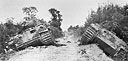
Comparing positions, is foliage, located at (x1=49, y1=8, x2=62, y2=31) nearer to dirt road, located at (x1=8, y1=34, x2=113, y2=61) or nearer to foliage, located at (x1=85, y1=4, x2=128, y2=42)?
foliage, located at (x1=85, y1=4, x2=128, y2=42)

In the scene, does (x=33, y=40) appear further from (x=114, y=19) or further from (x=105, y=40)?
(x=114, y=19)

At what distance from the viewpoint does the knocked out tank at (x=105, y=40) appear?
327 inches

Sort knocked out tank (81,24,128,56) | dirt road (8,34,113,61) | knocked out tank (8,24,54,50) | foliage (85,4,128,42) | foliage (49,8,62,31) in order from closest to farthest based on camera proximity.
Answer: dirt road (8,34,113,61) → knocked out tank (81,24,128,56) → knocked out tank (8,24,54,50) → foliage (85,4,128,42) → foliage (49,8,62,31)

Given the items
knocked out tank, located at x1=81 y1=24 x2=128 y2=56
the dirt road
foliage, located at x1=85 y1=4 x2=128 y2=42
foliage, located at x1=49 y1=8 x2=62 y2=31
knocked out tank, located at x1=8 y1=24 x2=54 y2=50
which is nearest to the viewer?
the dirt road

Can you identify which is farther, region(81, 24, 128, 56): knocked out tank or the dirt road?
region(81, 24, 128, 56): knocked out tank

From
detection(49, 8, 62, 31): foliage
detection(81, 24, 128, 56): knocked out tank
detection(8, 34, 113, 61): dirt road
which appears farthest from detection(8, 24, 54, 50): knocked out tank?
detection(49, 8, 62, 31): foliage

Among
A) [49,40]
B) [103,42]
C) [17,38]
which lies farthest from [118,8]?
[17,38]

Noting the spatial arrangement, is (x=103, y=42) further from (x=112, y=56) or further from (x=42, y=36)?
(x=42, y=36)

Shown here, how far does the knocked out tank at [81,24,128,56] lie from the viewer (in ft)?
27.3

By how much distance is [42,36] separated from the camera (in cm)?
937

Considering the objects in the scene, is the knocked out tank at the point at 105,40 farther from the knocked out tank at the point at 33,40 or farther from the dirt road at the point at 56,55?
the knocked out tank at the point at 33,40

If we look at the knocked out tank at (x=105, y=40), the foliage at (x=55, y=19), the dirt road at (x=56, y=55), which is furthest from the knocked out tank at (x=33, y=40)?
the foliage at (x=55, y=19)

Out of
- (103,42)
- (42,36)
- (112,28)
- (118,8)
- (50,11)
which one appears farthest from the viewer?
(50,11)

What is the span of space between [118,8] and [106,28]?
3998 millimetres
